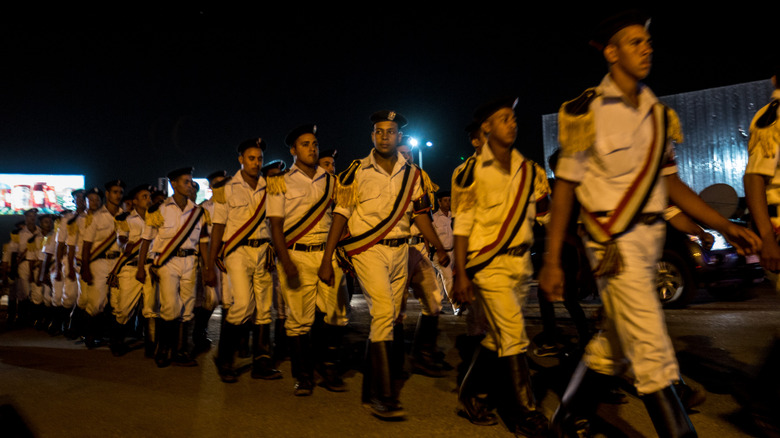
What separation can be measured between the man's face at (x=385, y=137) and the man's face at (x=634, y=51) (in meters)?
2.22

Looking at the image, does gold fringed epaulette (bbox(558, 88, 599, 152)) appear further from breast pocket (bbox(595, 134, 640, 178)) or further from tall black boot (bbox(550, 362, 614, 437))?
tall black boot (bbox(550, 362, 614, 437))

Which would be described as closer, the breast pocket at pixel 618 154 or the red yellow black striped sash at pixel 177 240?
the breast pocket at pixel 618 154

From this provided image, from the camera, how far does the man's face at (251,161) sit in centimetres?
669

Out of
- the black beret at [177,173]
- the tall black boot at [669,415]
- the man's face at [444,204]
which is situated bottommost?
the tall black boot at [669,415]

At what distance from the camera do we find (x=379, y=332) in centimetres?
467

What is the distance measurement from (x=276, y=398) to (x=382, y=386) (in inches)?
46.3

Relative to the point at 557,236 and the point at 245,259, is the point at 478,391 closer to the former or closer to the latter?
the point at 557,236

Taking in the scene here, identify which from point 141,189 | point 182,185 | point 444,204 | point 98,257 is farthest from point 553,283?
point 98,257

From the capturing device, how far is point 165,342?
7.01 metres

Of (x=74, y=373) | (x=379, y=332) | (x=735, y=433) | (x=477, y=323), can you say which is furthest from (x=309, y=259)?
(x=735, y=433)

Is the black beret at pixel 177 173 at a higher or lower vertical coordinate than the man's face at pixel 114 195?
higher

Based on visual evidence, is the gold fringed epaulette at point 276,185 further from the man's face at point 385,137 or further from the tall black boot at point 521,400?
the tall black boot at point 521,400

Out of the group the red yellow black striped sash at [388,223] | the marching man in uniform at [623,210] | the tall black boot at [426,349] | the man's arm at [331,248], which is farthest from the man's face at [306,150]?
the marching man in uniform at [623,210]

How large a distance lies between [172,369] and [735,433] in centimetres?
532
